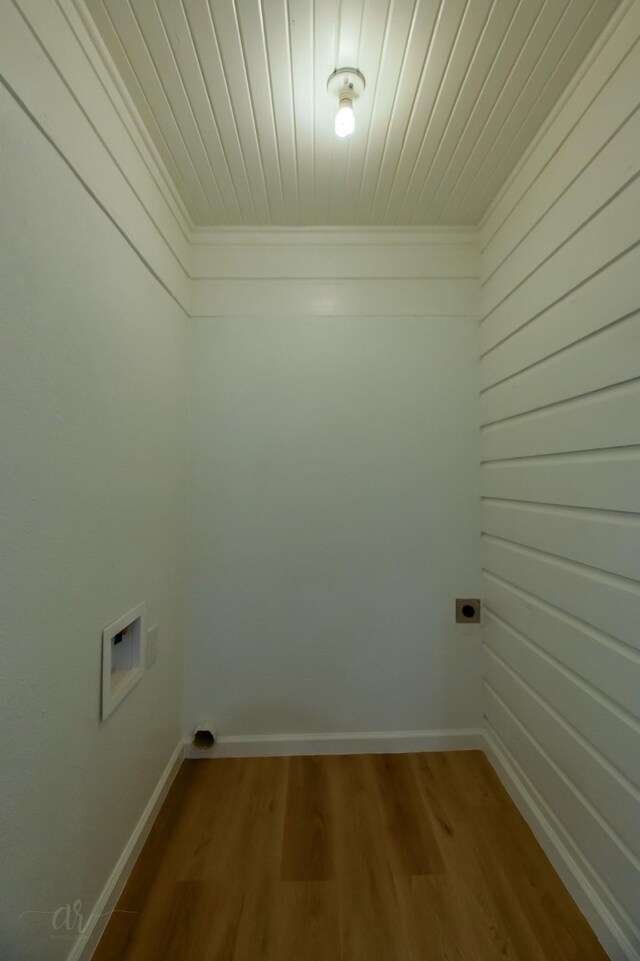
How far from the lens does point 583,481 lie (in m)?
1.12

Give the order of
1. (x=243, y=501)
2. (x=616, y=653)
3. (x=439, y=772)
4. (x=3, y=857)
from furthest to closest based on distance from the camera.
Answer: (x=243, y=501) < (x=439, y=772) < (x=616, y=653) < (x=3, y=857)

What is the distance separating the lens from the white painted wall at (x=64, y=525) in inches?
28.9

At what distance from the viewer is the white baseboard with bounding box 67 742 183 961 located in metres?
0.96

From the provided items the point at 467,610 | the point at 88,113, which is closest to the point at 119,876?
the point at 467,610

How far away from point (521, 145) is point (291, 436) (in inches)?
54.7

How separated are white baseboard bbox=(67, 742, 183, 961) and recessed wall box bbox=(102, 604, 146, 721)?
1.59 ft

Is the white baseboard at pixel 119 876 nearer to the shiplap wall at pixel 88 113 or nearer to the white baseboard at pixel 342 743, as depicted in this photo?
the white baseboard at pixel 342 743

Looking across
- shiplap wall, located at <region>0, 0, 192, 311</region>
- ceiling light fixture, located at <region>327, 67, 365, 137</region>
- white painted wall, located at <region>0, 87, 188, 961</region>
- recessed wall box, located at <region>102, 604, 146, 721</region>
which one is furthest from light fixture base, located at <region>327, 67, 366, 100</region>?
recessed wall box, located at <region>102, 604, 146, 721</region>

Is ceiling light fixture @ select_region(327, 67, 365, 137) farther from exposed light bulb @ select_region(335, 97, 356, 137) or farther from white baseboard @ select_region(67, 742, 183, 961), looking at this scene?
white baseboard @ select_region(67, 742, 183, 961)

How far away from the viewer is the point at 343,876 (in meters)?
1.21

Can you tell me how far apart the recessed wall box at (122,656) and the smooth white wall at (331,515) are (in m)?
0.46

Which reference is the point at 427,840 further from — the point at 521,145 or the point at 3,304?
the point at 521,145

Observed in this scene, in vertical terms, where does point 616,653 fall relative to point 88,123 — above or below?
below

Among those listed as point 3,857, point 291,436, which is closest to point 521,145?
point 291,436
